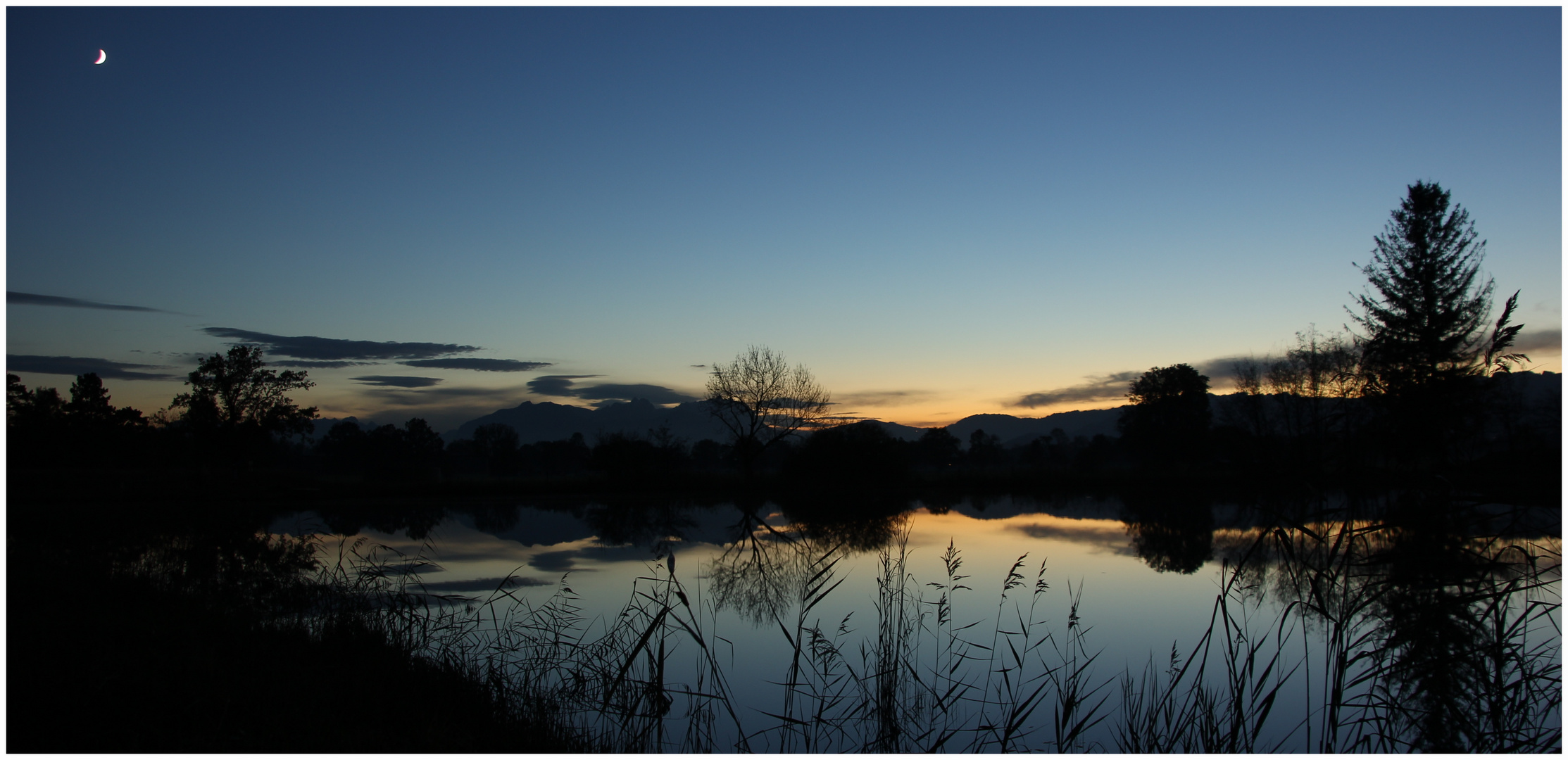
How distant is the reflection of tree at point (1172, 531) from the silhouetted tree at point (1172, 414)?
912 inches

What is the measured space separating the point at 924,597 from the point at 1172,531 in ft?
38.0

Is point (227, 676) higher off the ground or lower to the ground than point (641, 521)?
higher

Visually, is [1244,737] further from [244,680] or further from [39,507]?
[39,507]

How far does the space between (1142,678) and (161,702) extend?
6.71 meters

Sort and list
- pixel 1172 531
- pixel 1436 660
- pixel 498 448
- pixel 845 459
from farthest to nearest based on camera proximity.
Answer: pixel 498 448 < pixel 845 459 < pixel 1172 531 < pixel 1436 660

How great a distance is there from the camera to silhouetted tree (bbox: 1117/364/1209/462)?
5175 centimetres

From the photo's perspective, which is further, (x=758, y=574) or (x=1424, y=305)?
(x=1424, y=305)

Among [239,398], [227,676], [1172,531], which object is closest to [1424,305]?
Result: [1172,531]

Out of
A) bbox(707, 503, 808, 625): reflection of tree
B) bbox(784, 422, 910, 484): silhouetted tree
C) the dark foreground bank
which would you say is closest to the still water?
bbox(707, 503, 808, 625): reflection of tree

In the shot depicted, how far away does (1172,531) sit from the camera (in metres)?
18.3

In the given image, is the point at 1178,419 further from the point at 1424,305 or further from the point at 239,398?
the point at 239,398

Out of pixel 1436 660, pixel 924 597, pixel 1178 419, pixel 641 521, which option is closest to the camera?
pixel 1436 660

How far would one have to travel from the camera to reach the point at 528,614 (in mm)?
8688

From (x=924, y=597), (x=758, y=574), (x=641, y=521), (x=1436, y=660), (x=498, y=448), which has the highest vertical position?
(x=1436, y=660)
